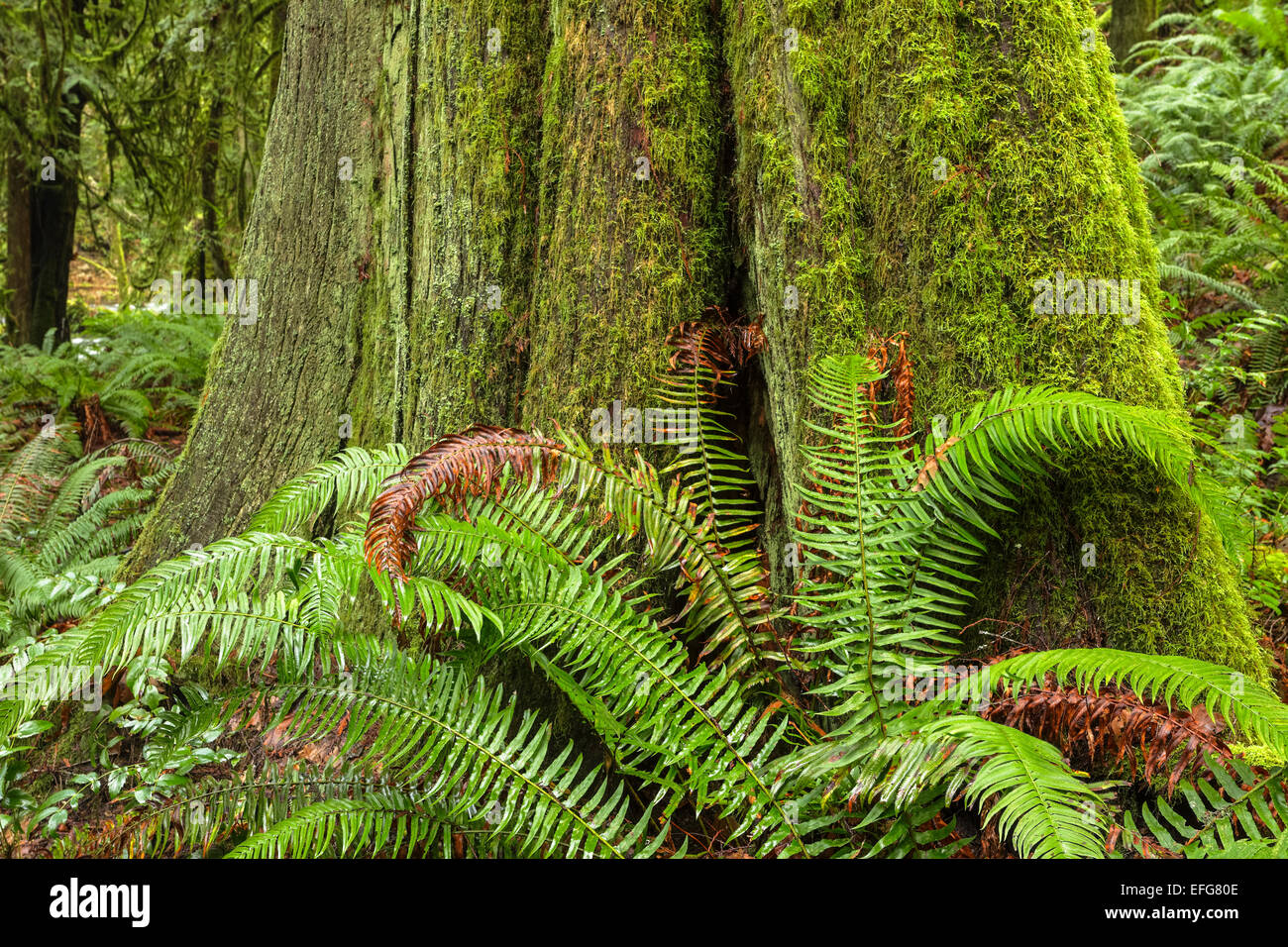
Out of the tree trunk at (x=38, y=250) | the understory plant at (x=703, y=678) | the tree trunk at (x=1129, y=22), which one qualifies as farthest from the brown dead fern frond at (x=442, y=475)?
the tree trunk at (x=1129, y=22)

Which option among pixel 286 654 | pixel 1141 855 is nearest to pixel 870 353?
pixel 1141 855

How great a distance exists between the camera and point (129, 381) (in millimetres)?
6363

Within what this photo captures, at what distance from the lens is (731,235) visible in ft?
9.32

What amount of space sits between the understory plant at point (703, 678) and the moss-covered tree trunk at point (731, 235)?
182 mm

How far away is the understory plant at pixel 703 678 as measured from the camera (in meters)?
1.96

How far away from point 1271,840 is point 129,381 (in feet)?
22.9

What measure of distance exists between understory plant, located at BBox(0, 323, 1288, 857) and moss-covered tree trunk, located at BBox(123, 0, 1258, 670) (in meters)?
0.18

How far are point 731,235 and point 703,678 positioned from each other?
57.2 inches

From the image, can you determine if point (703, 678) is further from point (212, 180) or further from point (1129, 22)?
point (1129, 22)

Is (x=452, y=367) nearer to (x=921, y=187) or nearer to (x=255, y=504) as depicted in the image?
(x=255, y=504)

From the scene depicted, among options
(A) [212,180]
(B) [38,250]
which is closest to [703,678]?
(B) [38,250]

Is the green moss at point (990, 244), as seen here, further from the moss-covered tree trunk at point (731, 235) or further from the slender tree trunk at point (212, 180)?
the slender tree trunk at point (212, 180)

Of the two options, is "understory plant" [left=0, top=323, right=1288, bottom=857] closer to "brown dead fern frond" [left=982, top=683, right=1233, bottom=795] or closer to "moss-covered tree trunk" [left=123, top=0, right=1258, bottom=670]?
"brown dead fern frond" [left=982, top=683, right=1233, bottom=795]
